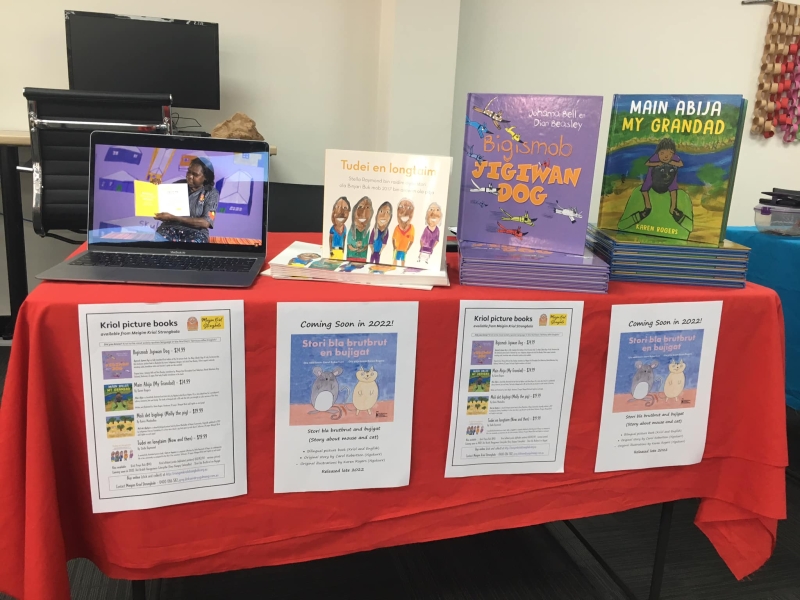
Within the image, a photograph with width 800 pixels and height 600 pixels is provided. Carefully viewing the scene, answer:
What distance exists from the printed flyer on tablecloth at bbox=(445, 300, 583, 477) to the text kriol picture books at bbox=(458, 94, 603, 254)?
6.3 inches

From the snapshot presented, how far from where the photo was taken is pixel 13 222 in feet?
8.30

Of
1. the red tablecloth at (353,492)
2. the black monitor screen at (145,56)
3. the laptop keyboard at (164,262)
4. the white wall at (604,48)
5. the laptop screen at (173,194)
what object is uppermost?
the white wall at (604,48)

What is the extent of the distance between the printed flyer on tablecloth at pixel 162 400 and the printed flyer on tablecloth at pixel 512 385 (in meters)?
0.36

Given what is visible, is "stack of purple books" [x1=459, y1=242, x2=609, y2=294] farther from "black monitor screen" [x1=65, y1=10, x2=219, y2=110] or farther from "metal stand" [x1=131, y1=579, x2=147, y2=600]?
"black monitor screen" [x1=65, y1=10, x2=219, y2=110]

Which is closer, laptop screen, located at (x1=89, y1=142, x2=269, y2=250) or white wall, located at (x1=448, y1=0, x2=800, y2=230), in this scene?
laptop screen, located at (x1=89, y1=142, x2=269, y2=250)

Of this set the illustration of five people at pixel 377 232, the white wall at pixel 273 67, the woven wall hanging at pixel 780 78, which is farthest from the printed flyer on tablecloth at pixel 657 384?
the woven wall hanging at pixel 780 78

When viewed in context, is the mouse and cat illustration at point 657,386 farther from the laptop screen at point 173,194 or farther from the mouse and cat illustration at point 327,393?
the laptop screen at point 173,194

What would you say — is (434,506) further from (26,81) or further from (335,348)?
(26,81)

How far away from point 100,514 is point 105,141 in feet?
2.02

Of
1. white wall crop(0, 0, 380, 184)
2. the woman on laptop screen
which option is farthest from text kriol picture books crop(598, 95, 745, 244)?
white wall crop(0, 0, 380, 184)

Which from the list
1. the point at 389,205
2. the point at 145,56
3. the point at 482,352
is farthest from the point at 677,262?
the point at 145,56

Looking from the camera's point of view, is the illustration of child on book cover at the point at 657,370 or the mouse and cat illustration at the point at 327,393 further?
the illustration of child on book cover at the point at 657,370

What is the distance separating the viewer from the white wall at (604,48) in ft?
10.4

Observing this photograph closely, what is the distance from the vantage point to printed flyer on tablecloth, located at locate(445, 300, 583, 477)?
3.29ft
